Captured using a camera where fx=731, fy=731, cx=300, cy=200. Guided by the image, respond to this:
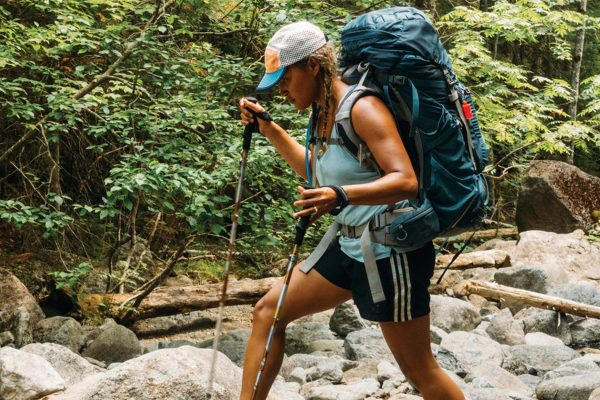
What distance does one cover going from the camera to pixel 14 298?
787 cm

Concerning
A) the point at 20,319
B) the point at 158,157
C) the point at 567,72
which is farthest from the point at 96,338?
the point at 567,72

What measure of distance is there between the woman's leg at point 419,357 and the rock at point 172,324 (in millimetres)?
6216

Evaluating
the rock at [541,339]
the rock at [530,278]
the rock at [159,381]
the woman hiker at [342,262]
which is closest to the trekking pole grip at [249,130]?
the woman hiker at [342,262]

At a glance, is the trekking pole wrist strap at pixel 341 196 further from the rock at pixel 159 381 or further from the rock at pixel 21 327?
the rock at pixel 21 327

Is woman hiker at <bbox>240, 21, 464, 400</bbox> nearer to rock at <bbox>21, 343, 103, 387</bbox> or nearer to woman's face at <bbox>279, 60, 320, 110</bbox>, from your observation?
woman's face at <bbox>279, 60, 320, 110</bbox>

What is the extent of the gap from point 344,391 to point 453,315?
149 inches

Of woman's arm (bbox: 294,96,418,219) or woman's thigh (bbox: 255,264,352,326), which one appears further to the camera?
woman's thigh (bbox: 255,264,352,326)

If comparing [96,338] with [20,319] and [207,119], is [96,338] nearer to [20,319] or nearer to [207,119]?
[20,319]

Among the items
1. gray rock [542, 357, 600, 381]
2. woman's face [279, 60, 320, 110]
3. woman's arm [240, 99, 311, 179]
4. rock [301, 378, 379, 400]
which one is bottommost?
gray rock [542, 357, 600, 381]

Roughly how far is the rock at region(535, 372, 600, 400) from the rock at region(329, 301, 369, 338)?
2.97 metres

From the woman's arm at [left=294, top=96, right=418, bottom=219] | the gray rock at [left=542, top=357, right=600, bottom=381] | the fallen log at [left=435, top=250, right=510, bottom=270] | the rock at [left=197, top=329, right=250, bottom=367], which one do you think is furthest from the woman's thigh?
the fallen log at [left=435, top=250, right=510, bottom=270]

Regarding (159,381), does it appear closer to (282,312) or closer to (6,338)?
(282,312)

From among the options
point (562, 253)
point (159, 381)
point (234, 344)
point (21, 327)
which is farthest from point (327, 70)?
point (562, 253)

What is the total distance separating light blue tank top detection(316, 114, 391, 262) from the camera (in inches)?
115
